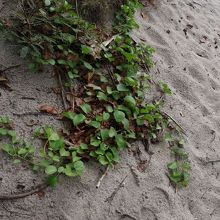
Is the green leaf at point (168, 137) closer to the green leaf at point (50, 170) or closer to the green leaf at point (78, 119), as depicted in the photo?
the green leaf at point (78, 119)

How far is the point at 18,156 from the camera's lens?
209 centimetres

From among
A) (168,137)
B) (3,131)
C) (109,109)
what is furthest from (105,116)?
(3,131)

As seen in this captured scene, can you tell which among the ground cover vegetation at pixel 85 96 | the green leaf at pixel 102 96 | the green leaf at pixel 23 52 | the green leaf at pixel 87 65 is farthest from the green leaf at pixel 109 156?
the green leaf at pixel 23 52

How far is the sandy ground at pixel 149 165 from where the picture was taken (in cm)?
203

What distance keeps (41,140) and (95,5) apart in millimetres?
1327

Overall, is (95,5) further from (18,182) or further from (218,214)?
(218,214)

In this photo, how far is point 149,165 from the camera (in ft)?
7.98

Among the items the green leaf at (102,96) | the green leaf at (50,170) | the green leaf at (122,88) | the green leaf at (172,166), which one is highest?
the green leaf at (122,88)

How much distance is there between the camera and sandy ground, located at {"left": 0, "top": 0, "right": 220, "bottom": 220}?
2.03 metres

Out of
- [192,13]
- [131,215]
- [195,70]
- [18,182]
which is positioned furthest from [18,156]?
[192,13]

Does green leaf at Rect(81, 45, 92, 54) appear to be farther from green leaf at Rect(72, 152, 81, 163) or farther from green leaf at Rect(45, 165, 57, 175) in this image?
green leaf at Rect(45, 165, 57, 175)

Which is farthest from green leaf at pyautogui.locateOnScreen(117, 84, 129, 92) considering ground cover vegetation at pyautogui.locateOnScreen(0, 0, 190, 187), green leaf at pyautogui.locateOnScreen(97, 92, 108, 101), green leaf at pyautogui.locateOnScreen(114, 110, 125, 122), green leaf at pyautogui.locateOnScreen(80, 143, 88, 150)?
green leaf at pyautogui.locateOnScreen(80, 143, 88, 150)

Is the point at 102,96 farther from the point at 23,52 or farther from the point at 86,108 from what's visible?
the point at 23,52

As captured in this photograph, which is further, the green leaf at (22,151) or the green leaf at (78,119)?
the green leaf at (78,119)
